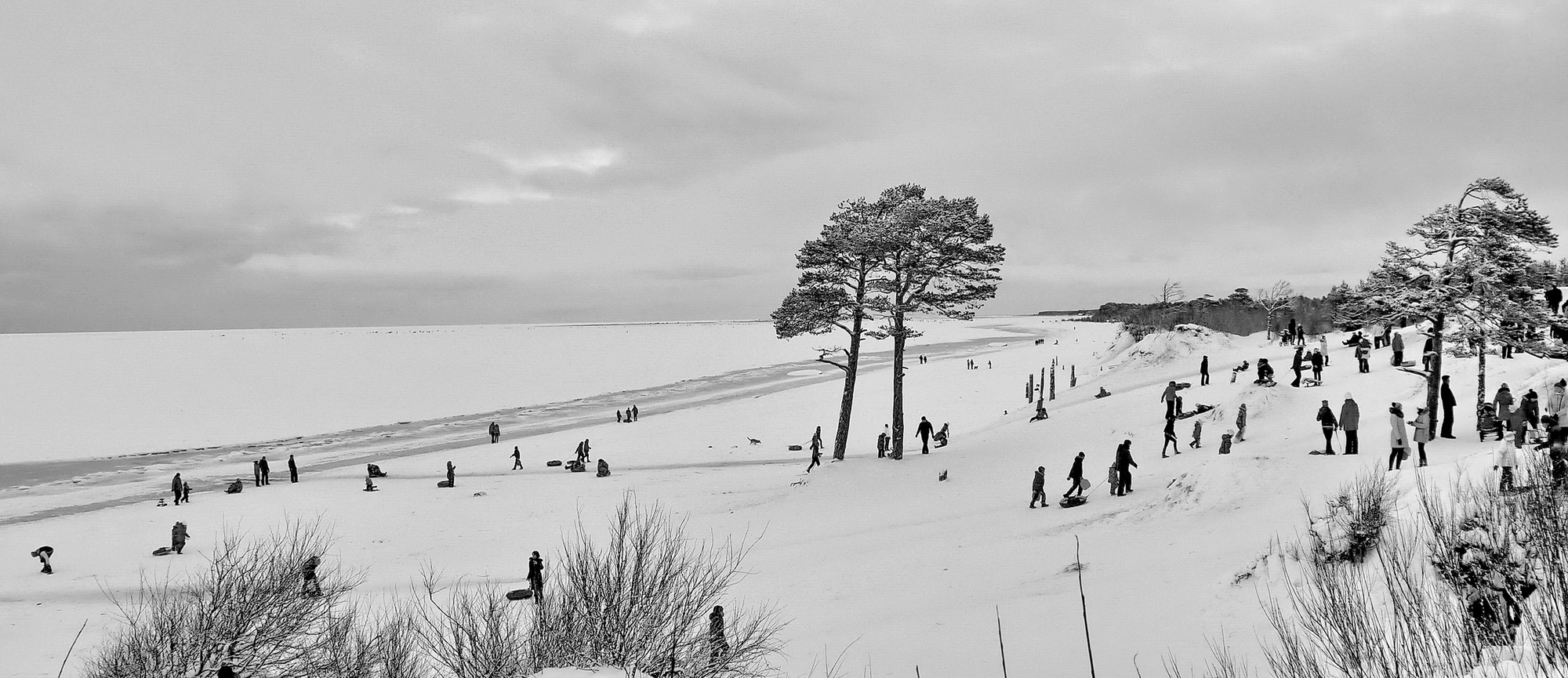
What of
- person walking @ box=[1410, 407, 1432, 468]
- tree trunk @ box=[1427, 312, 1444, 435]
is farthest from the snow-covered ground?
tree trunk @ box=[1427, 312, 1444, 435]

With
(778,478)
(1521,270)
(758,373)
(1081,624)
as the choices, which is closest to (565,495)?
(778,478)

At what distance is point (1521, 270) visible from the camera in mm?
16219

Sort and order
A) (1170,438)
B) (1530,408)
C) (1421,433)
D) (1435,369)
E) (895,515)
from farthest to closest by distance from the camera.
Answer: (1170,438)
(895,515)
(1435,369)
(1530,408)
(1421,433)

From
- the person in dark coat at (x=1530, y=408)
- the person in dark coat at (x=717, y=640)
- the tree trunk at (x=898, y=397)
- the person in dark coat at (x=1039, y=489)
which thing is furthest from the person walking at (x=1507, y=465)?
the tree trunk at (x=898, y=397)

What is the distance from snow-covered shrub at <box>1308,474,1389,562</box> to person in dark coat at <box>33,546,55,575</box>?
93.0ft

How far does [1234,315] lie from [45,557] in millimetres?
83648

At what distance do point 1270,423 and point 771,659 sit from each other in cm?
1765

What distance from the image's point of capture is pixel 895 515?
19922mm

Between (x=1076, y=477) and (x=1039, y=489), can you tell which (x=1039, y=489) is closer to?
(x=1039, y=489)

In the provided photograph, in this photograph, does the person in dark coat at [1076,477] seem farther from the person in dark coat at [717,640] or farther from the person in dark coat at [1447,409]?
the person in dark coat at [717,640]

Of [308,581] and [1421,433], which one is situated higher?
[1421,433]

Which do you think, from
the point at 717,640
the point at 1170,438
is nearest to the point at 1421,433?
the point at 1170,438

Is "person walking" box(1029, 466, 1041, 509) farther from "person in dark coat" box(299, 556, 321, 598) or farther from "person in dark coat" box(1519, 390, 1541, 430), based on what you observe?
"person in dark coat" box(299, 556, 321, 598)

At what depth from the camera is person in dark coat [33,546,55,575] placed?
19.5 meters
